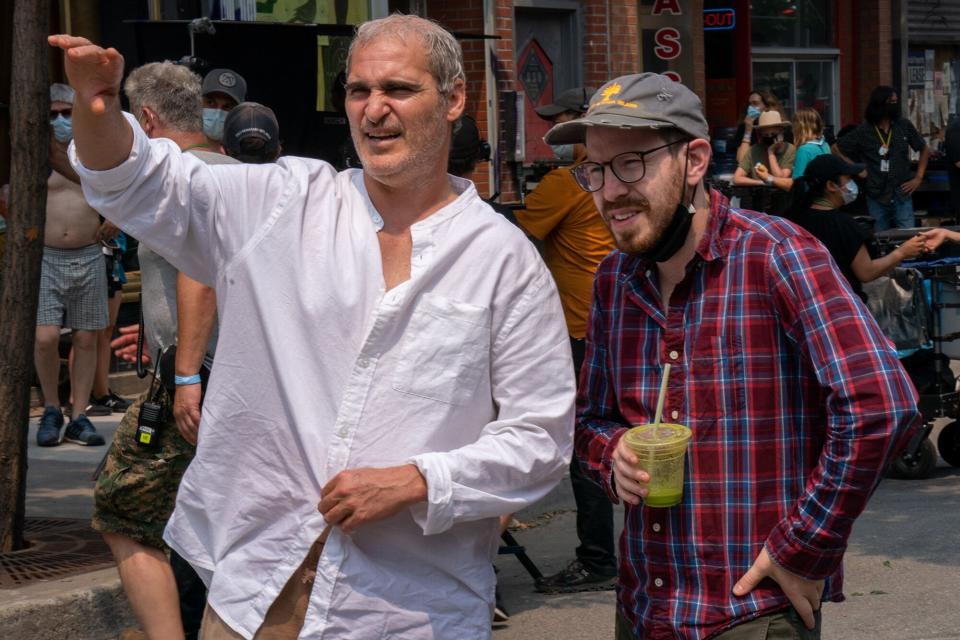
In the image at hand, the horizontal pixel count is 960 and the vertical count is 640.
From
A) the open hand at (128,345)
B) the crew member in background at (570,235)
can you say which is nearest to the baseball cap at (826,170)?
the crew member in background at (570,235)

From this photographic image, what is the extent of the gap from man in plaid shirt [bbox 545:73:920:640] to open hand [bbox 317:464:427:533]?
43cm

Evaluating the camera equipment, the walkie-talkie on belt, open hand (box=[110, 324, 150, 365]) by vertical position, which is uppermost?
the camera equipment

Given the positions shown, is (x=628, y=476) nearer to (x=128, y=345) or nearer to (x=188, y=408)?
(x=188, y=408)

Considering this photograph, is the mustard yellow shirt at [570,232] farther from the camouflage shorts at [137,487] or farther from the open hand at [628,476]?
the open hand at [628,476]

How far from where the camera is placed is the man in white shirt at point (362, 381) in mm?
2932

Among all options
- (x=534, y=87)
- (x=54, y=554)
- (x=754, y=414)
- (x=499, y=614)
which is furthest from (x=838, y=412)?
(x=534, y=87)

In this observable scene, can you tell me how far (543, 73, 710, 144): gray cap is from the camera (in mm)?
2926

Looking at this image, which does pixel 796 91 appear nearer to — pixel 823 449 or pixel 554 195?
pixel 554 195

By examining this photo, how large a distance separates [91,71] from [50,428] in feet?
21.6

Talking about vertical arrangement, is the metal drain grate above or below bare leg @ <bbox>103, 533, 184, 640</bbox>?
below

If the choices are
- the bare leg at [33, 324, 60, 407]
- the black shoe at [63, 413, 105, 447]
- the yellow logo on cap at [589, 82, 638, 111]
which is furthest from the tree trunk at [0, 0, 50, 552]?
the yellow logo on cap at [589, 82, 638, 111]

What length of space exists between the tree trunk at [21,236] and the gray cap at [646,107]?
3815 millimetres

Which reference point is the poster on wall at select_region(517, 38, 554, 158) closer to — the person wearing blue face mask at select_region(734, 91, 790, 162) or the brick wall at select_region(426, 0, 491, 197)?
the brick wall at select_region(426, 0, 491, 197)

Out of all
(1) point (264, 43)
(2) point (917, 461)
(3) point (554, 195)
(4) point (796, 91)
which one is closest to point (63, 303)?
(1) point (264, 43)
